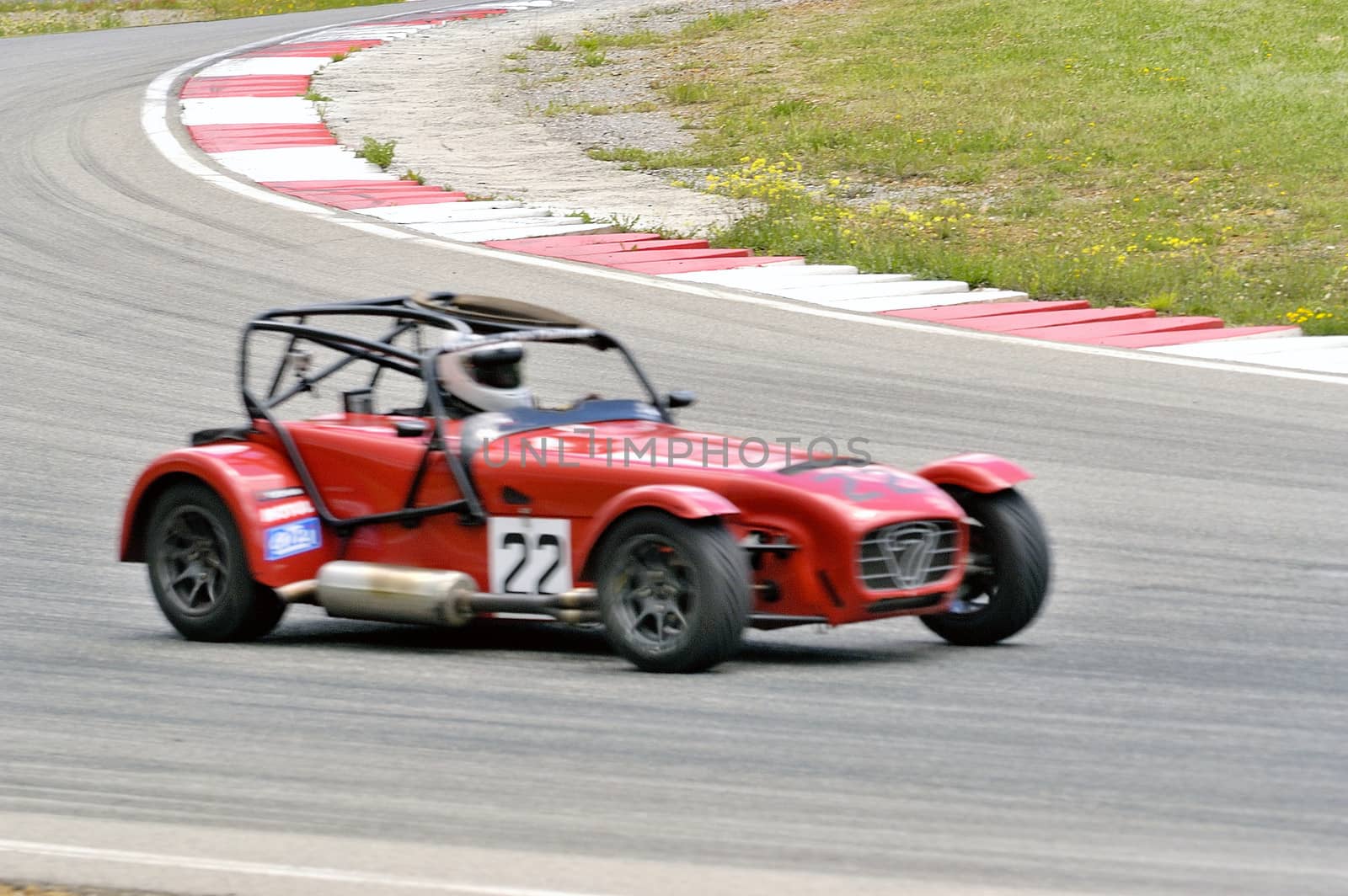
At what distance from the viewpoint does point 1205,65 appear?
23250 millimetres

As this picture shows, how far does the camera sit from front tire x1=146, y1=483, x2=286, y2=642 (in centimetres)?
741

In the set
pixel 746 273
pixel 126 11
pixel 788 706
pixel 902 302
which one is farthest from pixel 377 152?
pixel 126 11

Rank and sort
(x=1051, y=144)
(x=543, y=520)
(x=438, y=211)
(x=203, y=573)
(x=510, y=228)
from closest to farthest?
1. (x=543, y=520)
2. (x=203, y=573)
3. (x=510, y=228)
4. (x=438, y=211)
5. (x=1051, y=144)

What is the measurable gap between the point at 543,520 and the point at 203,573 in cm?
159

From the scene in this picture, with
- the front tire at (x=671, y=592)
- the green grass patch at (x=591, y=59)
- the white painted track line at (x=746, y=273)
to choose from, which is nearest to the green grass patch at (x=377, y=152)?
the white painted track line at (x=746, y=273)

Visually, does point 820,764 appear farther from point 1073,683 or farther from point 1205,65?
point 1205,65

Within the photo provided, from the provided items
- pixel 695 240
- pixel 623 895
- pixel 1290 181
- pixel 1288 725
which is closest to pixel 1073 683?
pixel 1288 725

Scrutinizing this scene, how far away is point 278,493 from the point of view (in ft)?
24.6

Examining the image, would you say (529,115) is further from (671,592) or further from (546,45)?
(671,592)

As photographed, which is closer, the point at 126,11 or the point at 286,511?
the point at 286,511

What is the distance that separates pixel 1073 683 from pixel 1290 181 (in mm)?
12879

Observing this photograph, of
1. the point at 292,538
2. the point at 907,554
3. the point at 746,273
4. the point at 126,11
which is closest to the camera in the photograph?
the point at 907,554

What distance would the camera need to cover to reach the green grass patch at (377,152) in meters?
19.4

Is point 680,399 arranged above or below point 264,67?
below
